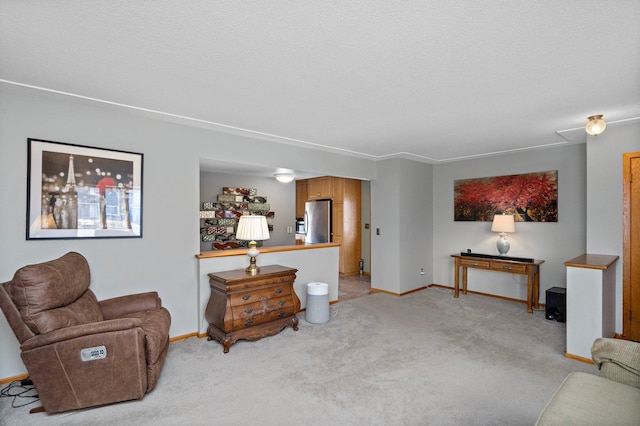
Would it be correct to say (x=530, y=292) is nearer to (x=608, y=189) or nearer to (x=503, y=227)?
(x=503, y=227)

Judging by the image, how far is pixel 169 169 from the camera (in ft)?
11.3

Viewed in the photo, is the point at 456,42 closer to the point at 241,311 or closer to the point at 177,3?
the point at 177,3

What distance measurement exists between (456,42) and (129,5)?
1.77m

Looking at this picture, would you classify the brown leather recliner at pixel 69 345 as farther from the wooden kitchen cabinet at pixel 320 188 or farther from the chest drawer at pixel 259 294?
the wooden kitchen cabinet at pixel 320 188

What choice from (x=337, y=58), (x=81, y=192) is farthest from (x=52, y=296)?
(x=337, y=58)

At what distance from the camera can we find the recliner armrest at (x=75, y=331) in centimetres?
211

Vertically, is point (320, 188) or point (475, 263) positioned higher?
point (320, 188)

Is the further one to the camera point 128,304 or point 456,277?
point 456,277

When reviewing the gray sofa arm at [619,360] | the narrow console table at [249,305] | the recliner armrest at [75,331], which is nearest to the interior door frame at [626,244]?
the gray sofa arm at [619,360]

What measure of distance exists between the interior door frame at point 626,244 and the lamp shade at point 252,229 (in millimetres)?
3992

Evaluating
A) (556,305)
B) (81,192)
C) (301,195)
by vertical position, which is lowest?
(556,305)

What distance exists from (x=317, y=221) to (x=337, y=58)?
537cm

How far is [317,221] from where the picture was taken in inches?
289

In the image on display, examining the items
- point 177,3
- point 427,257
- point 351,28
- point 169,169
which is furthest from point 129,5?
point 427,257
